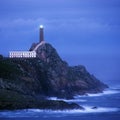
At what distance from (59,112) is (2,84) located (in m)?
27.7

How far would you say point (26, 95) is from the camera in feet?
616

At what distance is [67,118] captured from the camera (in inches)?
6275

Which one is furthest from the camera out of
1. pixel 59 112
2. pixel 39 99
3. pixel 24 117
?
pixel 39 99

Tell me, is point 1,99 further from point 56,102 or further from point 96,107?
point 96,107

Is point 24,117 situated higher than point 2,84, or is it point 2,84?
point 2,84

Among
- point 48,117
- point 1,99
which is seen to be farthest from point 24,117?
point 1,99

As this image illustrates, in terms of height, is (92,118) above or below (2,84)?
below

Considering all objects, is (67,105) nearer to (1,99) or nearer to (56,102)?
(56,102)

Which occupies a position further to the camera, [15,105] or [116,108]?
[116,108]

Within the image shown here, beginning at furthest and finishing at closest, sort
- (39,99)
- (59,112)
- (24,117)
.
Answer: (39,99) < (59,112) < (24,117)

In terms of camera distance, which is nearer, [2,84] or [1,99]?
[1,99]

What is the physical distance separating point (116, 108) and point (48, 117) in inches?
1398

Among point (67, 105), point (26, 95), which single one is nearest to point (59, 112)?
point (67, 105)

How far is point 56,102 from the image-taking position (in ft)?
586
